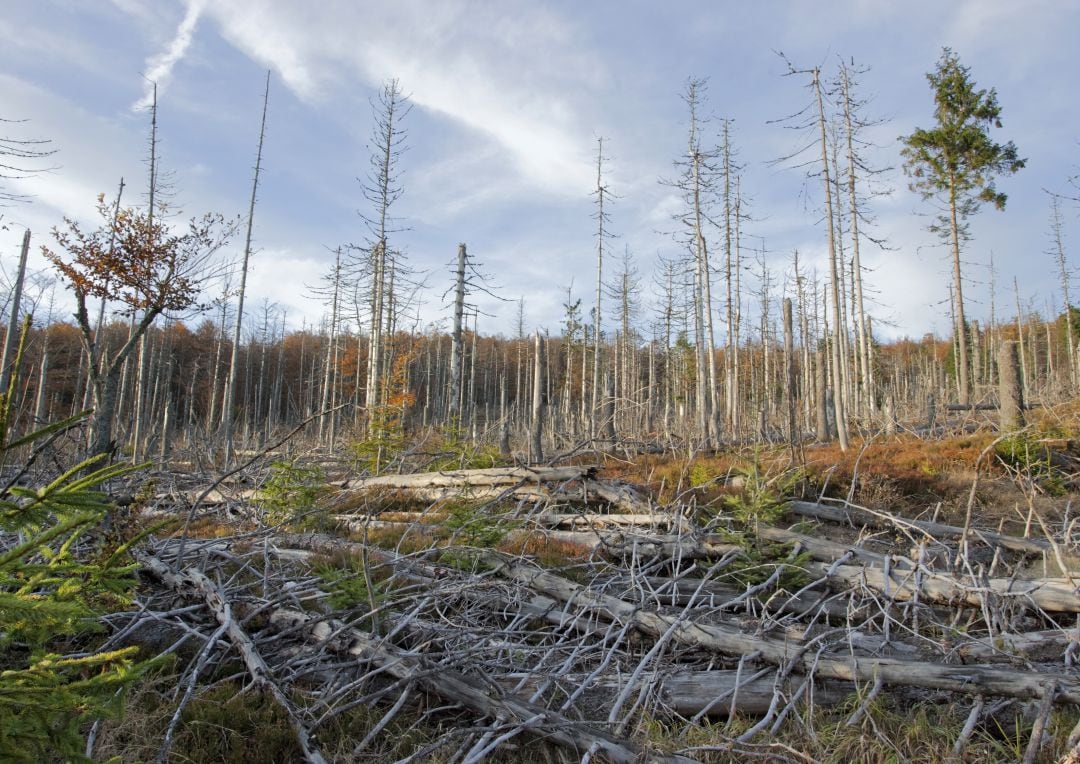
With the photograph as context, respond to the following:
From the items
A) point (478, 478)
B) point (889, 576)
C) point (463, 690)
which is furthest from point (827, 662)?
point (478, 478)

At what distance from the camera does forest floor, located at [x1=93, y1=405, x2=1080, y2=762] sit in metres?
2.62

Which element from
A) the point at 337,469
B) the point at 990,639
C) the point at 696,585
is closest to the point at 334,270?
the point at 337,469

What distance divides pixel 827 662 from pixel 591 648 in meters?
1.33

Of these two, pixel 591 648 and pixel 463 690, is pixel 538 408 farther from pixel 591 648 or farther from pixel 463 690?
pixel 463 690

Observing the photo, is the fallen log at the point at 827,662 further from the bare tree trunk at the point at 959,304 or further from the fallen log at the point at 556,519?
the bare tree trunk at the point at 959,304

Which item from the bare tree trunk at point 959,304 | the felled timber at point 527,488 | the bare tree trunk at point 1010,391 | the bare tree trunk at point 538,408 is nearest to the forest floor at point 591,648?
the felled timber at point 527,488

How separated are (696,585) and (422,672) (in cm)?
262

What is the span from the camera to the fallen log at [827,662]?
9.28 feet

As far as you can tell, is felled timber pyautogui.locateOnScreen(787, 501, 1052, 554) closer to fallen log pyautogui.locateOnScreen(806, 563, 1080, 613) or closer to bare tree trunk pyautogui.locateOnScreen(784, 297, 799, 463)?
fallen log pyautogui.locateOnScreen(806, 563, 1080, 613)

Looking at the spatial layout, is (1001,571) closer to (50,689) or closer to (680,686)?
(680,686)

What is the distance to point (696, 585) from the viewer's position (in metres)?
4.62

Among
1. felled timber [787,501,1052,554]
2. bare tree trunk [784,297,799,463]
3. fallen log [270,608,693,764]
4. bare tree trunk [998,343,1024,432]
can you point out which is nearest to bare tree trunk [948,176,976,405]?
bare tree trunk [998,343,1024,432]

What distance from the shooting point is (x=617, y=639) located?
3.33m

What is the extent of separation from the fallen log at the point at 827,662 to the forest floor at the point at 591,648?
0.01 metres
